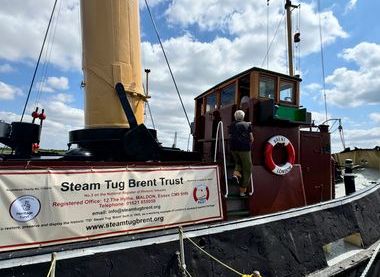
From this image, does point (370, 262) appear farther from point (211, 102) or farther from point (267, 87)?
point (211, 102)

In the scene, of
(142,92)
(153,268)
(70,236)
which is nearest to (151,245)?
(153,268)

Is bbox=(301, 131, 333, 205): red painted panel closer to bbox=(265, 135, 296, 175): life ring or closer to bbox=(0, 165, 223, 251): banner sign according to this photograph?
bbox=(265, 135, 296, 175): life ring

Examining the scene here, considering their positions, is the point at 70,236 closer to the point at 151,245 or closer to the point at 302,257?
the point at 151,245

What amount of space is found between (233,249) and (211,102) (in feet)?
14.2

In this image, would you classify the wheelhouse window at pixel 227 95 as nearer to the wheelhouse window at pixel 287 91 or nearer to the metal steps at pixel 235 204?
the wheelhouse window at pixel 287 91

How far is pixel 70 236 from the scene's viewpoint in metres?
3.13

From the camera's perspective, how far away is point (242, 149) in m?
4.83

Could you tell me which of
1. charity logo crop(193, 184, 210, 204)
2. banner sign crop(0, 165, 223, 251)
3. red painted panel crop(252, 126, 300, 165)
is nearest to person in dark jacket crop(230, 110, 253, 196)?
red painted panel crop(252, 126, 300, 165)

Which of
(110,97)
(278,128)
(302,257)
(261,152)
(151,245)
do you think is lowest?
(302,257)

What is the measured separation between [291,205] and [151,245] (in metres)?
3.10

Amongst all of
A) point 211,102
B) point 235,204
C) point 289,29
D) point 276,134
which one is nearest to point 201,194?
point 235,204

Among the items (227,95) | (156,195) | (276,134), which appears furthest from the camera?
(227,95)

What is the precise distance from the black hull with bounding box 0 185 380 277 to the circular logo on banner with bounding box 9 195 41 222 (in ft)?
1.10

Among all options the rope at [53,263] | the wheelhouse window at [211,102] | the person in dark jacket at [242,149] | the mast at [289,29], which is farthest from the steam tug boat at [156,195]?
the mast at [289,29]
